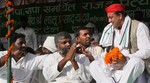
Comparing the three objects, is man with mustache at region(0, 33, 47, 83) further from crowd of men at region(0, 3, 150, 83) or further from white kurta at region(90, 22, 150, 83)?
white kurta at region(90, 22, 150, 83)

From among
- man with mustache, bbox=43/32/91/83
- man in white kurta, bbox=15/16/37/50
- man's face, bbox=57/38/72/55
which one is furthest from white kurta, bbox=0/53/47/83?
man in white kurta, bbox=15/16/37/50

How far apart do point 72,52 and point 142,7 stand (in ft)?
14.3

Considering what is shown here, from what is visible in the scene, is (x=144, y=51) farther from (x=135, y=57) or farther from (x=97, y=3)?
(x=97, y=3)

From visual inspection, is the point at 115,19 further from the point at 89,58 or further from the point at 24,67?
the point at 24,67

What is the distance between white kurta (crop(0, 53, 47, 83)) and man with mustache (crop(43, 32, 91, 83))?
0.50 ft

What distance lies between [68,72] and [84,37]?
0.63 meters

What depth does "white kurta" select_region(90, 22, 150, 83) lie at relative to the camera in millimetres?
5625

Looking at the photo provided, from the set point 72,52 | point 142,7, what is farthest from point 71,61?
point 142,7

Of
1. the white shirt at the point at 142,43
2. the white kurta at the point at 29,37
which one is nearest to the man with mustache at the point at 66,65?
the white shirt at the point at 142,43

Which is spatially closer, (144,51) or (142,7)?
(144,51)

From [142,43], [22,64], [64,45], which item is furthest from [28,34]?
[142,43]

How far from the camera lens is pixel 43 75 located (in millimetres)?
6742

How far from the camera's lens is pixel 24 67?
6.56 meters

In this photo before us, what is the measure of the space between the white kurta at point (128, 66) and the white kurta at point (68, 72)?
245 millimetres
